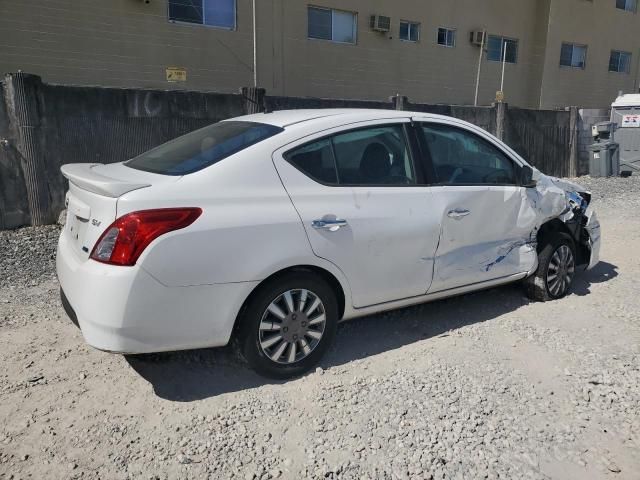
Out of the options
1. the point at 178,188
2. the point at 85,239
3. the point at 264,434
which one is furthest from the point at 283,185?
the point at 264,434

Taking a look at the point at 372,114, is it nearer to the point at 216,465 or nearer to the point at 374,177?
the point at 374,177

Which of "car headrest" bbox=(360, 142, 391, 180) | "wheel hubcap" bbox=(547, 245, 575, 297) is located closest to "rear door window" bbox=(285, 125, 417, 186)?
"car headrest" bbox=(360, 142, 391, 180)

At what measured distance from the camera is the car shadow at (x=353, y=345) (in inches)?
130

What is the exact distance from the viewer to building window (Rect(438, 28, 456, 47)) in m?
16.3

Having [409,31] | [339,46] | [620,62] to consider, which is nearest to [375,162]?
[339,46]

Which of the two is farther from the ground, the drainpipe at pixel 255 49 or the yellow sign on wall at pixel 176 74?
the drainpipe at pixel 255 49

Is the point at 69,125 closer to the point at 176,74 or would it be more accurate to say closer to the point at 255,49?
the point at 176,74

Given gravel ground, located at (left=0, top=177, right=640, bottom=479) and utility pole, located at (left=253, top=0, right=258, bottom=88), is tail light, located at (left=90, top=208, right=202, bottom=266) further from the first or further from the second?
utility pole, located at (left=253, top=0, right=258, bottom=88)

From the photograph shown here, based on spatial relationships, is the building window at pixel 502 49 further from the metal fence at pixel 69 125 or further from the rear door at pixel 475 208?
the rear door at pixel 475 208

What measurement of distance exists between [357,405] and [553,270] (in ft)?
8.31

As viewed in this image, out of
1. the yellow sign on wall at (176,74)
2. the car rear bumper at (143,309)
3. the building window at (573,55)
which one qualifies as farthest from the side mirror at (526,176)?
the building window at (573,55)

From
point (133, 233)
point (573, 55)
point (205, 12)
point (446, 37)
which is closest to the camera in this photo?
point (133, 233)

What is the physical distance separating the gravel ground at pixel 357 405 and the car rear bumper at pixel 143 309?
45 centimetres

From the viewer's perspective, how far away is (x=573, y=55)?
67.6 ft
